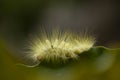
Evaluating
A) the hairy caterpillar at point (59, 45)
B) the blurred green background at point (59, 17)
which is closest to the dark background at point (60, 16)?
the blurred green background at point (59, 17)

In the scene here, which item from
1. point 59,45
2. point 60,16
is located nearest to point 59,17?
point 60,16

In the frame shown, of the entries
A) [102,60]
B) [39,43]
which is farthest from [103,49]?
[39,43]

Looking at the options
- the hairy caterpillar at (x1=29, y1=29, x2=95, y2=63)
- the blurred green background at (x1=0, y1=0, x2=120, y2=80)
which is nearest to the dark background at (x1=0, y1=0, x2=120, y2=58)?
the blurred green background at (x1=0, y1=0, x2=120, y2=80)

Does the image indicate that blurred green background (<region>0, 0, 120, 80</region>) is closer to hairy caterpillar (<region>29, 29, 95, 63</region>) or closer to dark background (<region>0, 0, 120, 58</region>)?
dark background (<region>0, 0, 120, 58</region>)

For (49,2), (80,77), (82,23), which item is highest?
(49,2)

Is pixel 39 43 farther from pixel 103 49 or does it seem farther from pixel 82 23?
pixel 82 23

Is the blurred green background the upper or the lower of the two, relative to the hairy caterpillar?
upper

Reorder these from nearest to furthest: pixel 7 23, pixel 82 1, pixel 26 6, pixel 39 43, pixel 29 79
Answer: pixel 29 79
pixel 39 43
pixel 7 23
pixel 26 6
pixel 82 1

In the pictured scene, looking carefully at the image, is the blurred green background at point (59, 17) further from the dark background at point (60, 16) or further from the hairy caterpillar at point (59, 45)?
the hairy caterpillar at point (59, 45)

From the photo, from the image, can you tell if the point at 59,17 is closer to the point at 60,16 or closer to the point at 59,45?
the point at 60,16
